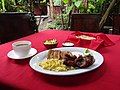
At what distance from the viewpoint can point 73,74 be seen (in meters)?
0.80

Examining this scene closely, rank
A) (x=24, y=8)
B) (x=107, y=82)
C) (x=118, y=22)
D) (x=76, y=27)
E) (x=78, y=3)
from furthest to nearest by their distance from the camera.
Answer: (x=24, y=8) → (x=78, y=3) → (x=76, y=27) → (x=118, y=22) → (x=107, y=82)

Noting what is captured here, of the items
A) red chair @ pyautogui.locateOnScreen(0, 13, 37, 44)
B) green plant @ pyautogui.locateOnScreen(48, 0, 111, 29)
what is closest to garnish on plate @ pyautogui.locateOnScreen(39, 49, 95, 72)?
red chair @ pyautogui.locateOnScreen(0, 13, 37, 44)

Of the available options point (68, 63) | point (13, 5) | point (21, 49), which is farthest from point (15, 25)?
point (13, 5)

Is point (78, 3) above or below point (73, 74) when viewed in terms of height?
above

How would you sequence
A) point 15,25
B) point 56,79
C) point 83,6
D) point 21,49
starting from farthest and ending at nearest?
point 83,6 < point 15,25 < point 21,49 < point 56,79

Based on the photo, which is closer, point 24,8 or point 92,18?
point 92,18

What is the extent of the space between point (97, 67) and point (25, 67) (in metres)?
0.35

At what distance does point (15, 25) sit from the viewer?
192 cm

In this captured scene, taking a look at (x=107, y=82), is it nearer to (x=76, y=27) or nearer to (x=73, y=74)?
(x=73, y=74)

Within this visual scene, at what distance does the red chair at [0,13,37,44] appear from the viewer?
1812 millimetres

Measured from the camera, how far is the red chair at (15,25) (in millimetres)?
1812

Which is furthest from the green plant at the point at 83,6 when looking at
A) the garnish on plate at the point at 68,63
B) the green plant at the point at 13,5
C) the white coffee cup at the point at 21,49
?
the garnish on plate at the point at 68,63

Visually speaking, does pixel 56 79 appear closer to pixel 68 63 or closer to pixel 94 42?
pixel 68 63

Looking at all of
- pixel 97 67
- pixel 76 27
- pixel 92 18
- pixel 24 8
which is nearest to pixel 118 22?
pixel 92 18
